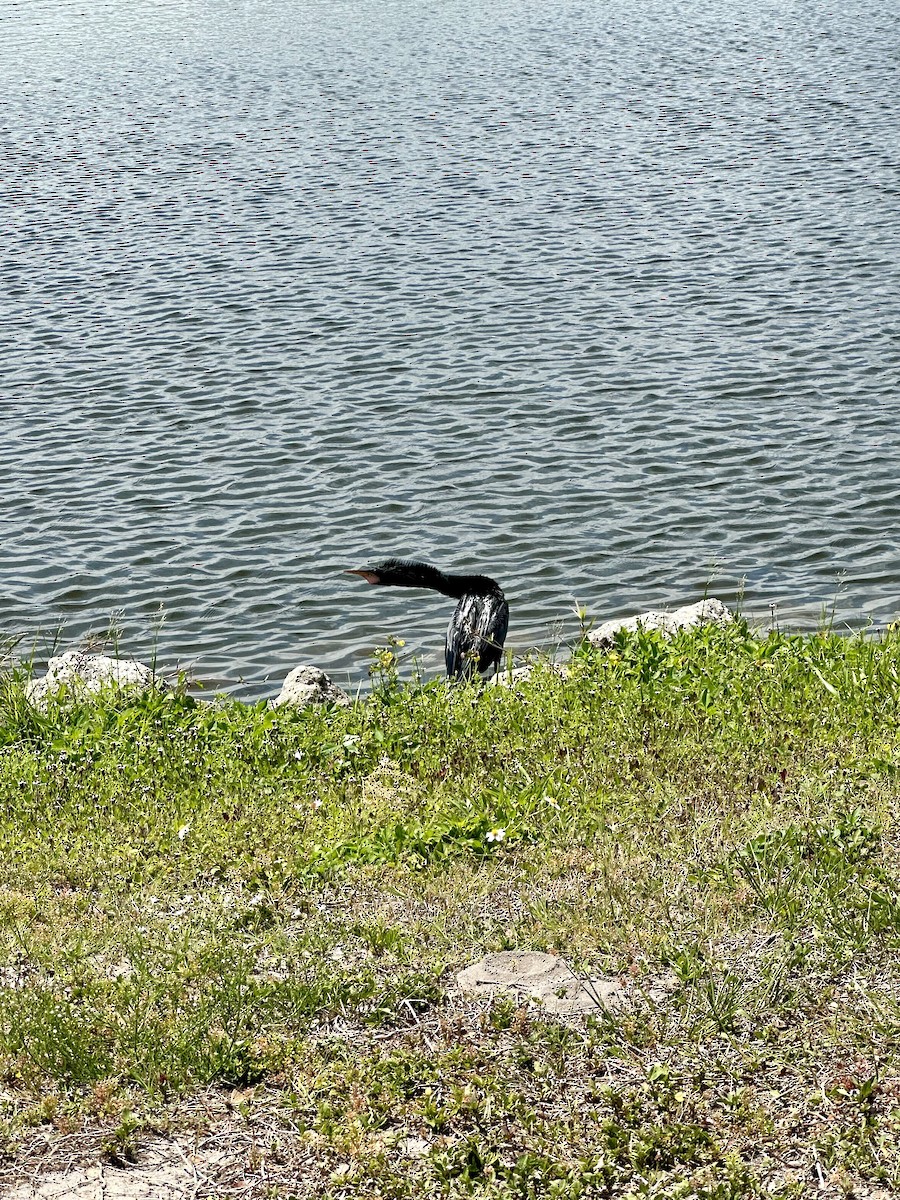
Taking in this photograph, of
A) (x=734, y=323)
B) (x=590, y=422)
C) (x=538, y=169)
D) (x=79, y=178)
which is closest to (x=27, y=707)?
(x=590, y=422)

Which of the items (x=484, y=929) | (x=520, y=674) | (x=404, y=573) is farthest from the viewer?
(x=404, y=573)

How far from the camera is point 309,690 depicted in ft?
30.3

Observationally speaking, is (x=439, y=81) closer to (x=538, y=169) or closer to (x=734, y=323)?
(x=538, y=169)

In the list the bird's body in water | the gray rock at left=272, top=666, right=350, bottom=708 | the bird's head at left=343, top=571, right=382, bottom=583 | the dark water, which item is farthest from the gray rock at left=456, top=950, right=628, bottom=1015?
the dark water

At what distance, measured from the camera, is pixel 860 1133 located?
429cm

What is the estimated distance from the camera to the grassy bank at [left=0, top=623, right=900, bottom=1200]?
4461 millimetres

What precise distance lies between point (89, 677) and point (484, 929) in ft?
16.0

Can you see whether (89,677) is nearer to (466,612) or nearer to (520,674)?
(466,612)

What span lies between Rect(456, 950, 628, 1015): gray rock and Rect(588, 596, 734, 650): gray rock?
4.28 metres

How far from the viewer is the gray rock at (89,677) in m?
9.24

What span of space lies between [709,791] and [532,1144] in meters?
2.73

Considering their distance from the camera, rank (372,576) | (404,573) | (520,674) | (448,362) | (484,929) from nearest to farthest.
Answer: (484,929) → (520,674) → (372,576) → (404,573) → (448,362)

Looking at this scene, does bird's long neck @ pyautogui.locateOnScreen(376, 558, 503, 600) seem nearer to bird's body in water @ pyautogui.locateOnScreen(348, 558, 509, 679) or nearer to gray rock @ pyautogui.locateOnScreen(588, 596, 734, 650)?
bird's body in water @ pyautogui.locateOnScreen(348, 558, 509, 679)

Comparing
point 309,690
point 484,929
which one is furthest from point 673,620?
point 484,929
